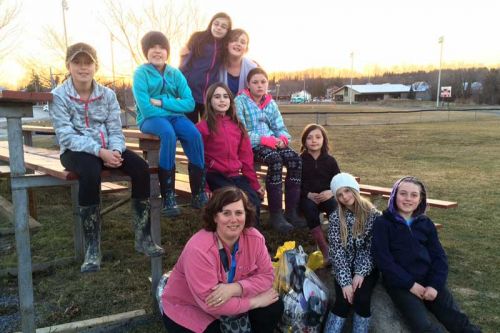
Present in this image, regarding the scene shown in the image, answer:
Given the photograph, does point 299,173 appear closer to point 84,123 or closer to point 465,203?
point 84,123

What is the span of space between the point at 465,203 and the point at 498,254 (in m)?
2.35

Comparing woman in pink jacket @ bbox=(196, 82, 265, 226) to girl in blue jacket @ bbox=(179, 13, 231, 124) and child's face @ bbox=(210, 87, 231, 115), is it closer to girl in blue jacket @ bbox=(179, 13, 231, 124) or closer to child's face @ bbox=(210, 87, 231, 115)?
child's face @ bbox=(210, 87, 231, 115)

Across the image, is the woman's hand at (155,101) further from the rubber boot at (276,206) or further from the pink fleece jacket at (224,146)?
the rubber boot at (276,206)

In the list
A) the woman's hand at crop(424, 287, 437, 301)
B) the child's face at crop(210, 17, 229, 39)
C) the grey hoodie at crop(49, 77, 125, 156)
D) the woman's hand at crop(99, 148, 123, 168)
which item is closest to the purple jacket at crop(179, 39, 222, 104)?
the child's face at crop(210, 17, 229, 39)

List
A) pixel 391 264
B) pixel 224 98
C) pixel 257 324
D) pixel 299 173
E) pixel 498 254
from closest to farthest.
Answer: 1. pixel 257 324
2. pixel 391 264
3. pixel 224 98
4. pixel 299 173
5. pixel 498 254

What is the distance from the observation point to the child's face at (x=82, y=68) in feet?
10.6

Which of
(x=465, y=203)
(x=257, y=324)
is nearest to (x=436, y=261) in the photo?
(x=257, y=324)

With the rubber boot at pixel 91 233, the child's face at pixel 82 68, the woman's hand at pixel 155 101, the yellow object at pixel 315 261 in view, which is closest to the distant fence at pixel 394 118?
the yellow object at pixel 315 261

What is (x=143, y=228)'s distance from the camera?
11.0ft

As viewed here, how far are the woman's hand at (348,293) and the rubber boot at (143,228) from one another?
1372 millimetres

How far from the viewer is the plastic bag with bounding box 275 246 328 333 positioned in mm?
3191

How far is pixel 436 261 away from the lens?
3.23 metres

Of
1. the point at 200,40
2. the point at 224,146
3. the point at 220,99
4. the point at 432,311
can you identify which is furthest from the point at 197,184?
the point at 432,311

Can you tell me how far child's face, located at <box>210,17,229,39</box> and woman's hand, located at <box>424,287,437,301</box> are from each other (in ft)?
9.91
